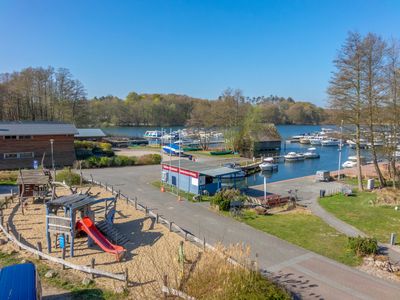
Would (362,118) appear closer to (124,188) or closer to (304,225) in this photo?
(304,225)

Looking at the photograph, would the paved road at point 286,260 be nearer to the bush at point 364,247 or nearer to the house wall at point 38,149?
the bush at point 364,247

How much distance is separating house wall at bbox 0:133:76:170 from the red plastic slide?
25551mm

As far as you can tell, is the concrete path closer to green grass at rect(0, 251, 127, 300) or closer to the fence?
the fence

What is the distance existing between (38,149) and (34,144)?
73 centimetres

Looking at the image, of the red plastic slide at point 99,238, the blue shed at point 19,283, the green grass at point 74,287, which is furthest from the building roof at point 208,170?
the blue shed at point 19,283

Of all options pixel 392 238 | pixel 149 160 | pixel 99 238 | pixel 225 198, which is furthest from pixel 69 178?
pixel 392 238

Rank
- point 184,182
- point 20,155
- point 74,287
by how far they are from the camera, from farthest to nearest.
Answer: point 20,155 → point 184,182 → point 74,287

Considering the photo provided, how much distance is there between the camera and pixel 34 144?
38.9 metres

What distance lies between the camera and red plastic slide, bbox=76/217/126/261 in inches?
578

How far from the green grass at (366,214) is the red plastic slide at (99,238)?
13.7m

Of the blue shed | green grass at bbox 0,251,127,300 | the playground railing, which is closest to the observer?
the blue shed

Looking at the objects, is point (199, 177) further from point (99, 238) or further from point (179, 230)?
point (99, 238)

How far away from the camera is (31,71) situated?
65.4 m

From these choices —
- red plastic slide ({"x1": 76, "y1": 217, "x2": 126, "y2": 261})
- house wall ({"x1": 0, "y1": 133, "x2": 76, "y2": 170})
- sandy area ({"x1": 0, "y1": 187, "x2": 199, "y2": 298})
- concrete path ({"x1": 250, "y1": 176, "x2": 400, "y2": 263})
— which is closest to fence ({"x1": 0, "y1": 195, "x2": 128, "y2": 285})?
sandy area ({"x1": 0, "y1": 187, "x2": 199, "y2": 298})
